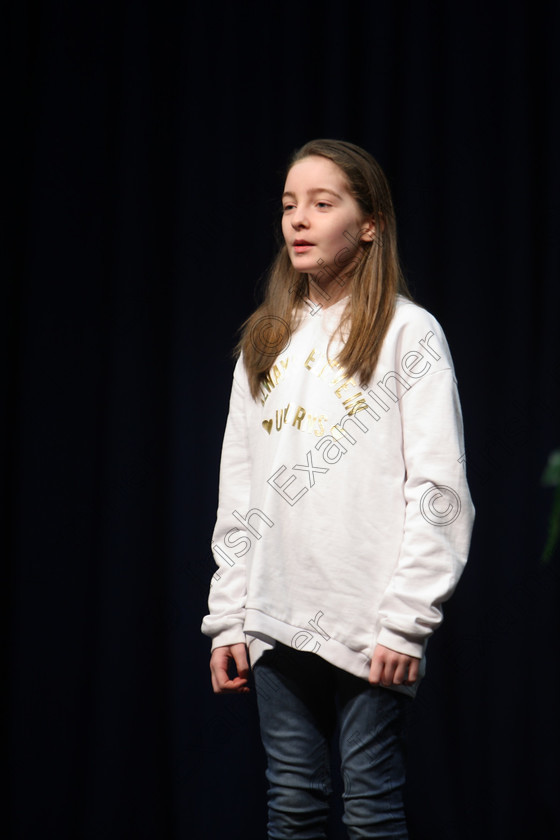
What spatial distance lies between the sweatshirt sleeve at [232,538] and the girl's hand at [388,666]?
0.24 m

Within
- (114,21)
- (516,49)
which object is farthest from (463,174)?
(114,21)

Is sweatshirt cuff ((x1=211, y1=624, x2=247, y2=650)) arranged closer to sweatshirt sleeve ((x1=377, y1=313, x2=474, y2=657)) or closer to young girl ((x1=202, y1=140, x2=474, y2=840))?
young girl ((x1=202, y1=140, x2=474, y2=840))

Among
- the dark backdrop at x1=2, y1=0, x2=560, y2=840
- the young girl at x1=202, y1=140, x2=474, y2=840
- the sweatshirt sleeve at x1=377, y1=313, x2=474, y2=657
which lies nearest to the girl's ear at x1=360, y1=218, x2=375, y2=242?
the young girl at x1=202, y1=140, x2=474, y2=840

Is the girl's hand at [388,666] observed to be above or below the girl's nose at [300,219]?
below

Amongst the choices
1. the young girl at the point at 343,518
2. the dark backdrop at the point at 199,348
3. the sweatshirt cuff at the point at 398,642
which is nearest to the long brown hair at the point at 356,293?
the young girl at the point at 343,518

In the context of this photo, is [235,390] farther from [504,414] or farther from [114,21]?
[114,21]

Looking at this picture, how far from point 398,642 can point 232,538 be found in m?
0.35

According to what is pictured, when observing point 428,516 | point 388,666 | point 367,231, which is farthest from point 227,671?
point 367,231

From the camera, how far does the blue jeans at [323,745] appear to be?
120cm

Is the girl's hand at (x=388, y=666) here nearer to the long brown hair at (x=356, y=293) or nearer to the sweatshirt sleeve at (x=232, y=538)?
the sweatshirt sleeve at (x=232, y=538)

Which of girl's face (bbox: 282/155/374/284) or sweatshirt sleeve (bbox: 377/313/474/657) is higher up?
girl's face (bbox: 282/155/374/284)

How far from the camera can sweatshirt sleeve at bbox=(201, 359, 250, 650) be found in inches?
53.0

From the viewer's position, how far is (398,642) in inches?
45.6

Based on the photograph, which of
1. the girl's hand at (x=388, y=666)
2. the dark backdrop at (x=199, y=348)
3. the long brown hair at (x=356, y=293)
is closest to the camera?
the girl's hand at (x=388, y=666)
